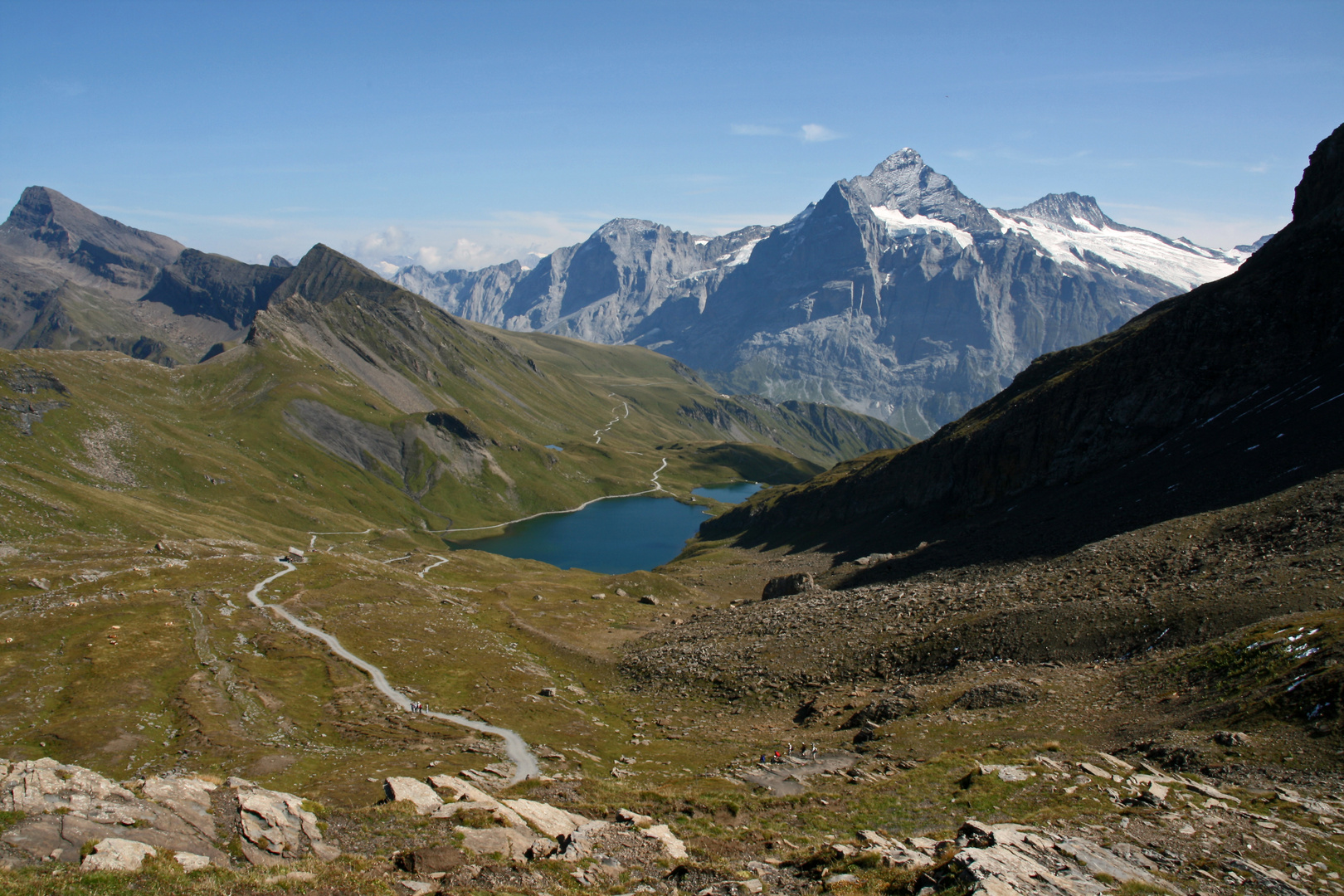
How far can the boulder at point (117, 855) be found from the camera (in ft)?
67.6

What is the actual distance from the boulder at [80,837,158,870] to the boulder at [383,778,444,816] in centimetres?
1020

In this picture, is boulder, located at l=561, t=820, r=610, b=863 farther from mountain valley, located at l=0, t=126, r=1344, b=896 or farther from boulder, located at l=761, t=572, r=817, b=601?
boulder, located at l=761, t=572, r=817, b=601

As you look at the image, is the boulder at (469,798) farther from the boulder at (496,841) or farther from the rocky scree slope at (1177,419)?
the rocky scree slope at (1177,419)

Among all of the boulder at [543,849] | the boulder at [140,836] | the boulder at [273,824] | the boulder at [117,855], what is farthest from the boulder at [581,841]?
the boulder at [117,855]

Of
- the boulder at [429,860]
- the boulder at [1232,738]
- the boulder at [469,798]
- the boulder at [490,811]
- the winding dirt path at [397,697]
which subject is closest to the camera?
the boulder at [429,860]

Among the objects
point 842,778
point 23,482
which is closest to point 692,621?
point 842,778

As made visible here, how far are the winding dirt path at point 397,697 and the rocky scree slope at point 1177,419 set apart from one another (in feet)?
175

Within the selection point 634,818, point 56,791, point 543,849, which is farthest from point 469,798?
point 56,791

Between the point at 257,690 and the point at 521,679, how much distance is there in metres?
21.3

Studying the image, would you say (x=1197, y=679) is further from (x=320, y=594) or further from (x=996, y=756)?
(x=320, y=594)

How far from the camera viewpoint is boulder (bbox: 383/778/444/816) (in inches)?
1216

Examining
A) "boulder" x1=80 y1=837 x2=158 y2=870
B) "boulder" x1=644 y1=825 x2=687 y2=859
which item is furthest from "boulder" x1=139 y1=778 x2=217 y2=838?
"boulder" x1=644 y1=825 x2=687 y2=859

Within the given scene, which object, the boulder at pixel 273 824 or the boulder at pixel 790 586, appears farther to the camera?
the boulder at pixel 790 586

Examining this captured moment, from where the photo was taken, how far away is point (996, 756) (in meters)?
35.7
